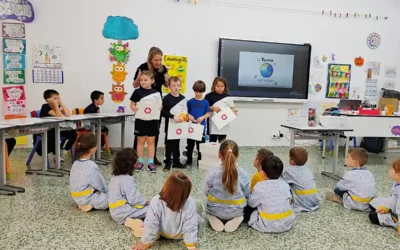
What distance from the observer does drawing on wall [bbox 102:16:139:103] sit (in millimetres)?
5363

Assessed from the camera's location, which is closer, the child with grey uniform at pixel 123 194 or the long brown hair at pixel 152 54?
the child with grey uniform at pixel 123 194

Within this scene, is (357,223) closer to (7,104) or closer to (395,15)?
(7,104)

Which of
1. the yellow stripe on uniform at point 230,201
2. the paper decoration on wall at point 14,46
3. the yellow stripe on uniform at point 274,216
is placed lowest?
the yellow stripe on uniform at point 274,216

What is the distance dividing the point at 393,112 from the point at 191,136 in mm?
3625

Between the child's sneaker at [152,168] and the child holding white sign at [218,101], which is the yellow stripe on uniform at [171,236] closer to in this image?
the child's sneaker at [152,168]

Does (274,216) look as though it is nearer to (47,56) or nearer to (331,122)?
(331,122)

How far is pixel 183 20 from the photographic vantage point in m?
5.65

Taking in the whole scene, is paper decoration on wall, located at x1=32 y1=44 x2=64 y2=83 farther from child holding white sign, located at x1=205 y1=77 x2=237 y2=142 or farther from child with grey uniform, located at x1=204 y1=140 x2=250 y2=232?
child with grey uniform, located at x1=204 y1=140 x2=250 y2=232

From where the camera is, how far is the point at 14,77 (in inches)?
201

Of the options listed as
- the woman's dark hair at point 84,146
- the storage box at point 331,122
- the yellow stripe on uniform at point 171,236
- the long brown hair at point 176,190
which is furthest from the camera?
the storage box at point 331,122

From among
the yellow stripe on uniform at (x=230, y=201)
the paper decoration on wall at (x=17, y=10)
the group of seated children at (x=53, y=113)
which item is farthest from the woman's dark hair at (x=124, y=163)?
the paper decoration on wall at (x=17, y=10)

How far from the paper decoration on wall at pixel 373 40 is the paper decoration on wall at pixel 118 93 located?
461cm

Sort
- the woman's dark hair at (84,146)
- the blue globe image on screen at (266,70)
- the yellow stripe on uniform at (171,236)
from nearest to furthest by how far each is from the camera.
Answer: the yellow stripe on uniform at (171,236), the woman's dark hair at (84,146), the blue globe image on screen at (266,70)

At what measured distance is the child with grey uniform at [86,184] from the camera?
9.03 feet
